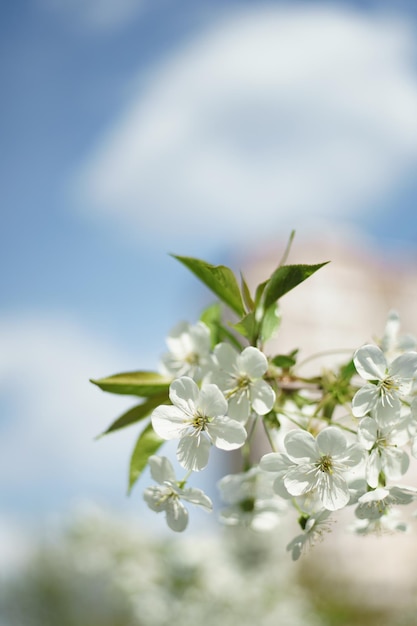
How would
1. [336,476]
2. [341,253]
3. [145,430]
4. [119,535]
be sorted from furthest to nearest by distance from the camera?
[341,253], [119,535], [145,430], [336,476]

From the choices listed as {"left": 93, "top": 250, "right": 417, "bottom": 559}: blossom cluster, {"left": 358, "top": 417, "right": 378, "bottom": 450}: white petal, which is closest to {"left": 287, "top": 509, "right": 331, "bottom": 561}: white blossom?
{"left": 93, "top": 250, "right": 417, "bottom": 559}: blossom cluster

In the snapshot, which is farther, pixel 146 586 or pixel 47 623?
pixel 47 623

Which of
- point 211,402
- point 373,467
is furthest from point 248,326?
point 373,467

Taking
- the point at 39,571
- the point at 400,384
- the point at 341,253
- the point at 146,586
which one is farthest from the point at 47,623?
the point at 341,253

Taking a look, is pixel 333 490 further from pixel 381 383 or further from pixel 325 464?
pixel 381 383

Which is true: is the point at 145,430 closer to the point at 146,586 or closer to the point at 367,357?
the point at 367,357

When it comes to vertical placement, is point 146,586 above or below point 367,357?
below

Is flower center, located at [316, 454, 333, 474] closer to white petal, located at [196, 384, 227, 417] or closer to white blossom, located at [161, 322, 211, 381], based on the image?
white petal, located at [196, 384, 227, 417]

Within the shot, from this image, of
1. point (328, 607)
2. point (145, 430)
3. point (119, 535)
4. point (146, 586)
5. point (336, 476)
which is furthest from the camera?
point (119, 535)

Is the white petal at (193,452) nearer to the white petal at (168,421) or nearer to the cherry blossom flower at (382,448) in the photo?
the white petal at (168,421)
